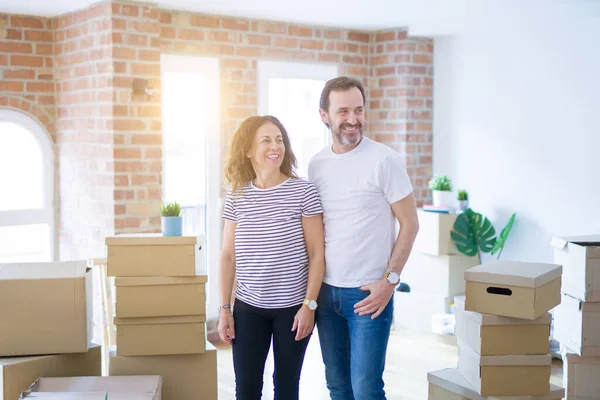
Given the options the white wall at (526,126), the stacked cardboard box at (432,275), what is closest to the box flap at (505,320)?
the white wall at (526,126)

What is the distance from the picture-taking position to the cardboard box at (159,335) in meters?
2.94

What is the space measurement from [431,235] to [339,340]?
2883mm

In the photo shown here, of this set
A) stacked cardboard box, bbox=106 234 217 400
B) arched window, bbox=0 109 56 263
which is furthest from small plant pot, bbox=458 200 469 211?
stacked cardboard box, bbox=106 234 217 400

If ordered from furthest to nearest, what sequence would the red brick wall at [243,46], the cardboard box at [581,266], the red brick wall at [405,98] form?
the red brick wall at [405,98], the red brick wall at [243,46], the cardboard box at [581,266]

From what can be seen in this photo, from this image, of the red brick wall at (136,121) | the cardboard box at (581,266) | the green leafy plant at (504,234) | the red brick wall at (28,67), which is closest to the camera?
the cardboard box at (581,266)

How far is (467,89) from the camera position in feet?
18.5

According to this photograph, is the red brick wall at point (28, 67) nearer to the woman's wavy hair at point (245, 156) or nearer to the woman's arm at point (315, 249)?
the woman's wavy hair at point (245, 156)

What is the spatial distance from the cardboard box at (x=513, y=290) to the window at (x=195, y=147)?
2.63 m

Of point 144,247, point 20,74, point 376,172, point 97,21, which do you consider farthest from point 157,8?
point 376,172

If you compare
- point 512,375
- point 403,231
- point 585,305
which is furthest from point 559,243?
point 403,231

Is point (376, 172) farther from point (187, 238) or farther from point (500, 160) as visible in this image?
point (500, 160)

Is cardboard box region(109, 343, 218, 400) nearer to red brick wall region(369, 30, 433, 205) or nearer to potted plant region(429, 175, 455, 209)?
potted plant region(429, 175, 455, 209)

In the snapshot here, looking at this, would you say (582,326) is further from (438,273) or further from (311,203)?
(438,273)

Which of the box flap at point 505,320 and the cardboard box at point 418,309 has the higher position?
the box flap at point 505,320
